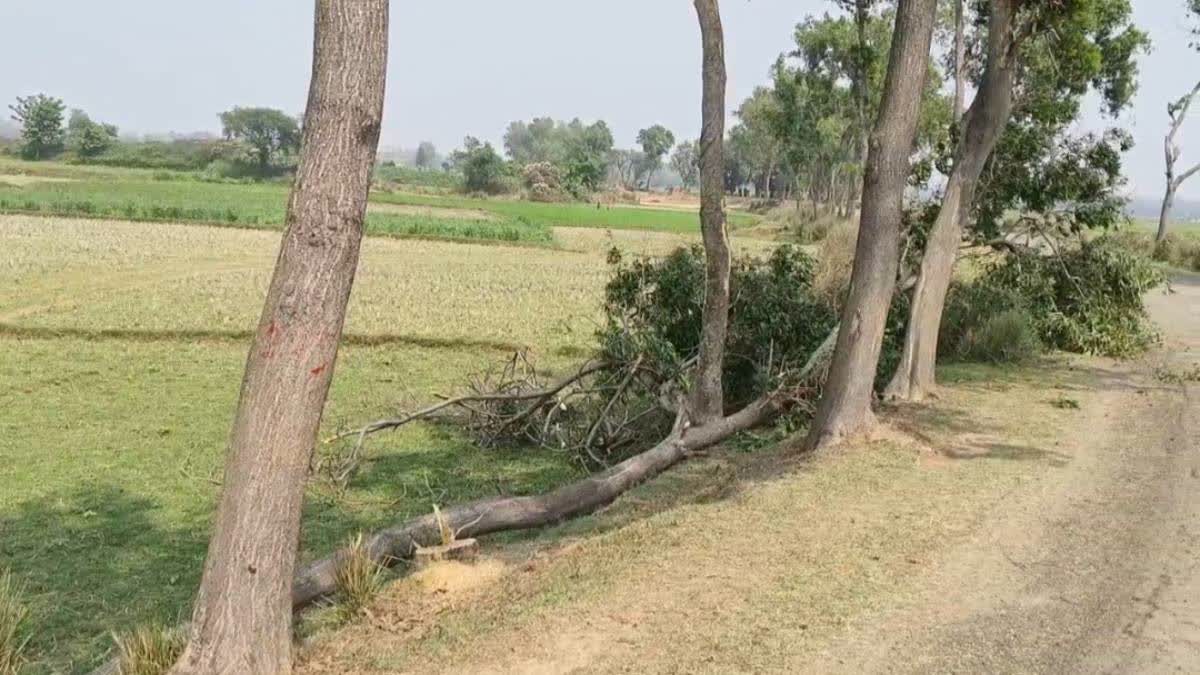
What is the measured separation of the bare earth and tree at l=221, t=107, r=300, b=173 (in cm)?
Result: 8019

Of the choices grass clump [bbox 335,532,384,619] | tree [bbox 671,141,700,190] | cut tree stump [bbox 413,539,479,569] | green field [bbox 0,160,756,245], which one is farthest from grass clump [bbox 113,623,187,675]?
tree [bbox 671,141,700,190]

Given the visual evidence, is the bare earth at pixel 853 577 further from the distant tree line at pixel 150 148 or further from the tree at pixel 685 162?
the tree at pixel 685 162

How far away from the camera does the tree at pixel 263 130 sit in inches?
3319

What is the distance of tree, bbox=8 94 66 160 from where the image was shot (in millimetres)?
88938

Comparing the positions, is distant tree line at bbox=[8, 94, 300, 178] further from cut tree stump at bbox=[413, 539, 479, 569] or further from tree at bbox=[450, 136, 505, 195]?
cut tree stump at bbox=[413, 539, 479, 569]

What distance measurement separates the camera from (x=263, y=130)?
9669 cm

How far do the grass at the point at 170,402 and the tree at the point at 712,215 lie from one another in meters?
1.50

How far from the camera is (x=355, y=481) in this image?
9258 mm

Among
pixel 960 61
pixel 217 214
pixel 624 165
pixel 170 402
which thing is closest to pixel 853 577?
pixel 170 402

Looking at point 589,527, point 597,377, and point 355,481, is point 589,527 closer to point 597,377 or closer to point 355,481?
point 355,481

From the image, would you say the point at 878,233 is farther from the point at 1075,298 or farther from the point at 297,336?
the point at 1075,298

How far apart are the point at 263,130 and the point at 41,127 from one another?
60.4ft

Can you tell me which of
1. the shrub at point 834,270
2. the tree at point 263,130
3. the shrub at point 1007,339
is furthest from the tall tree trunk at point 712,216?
the tree at point 263,130

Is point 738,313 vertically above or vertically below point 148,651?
above
